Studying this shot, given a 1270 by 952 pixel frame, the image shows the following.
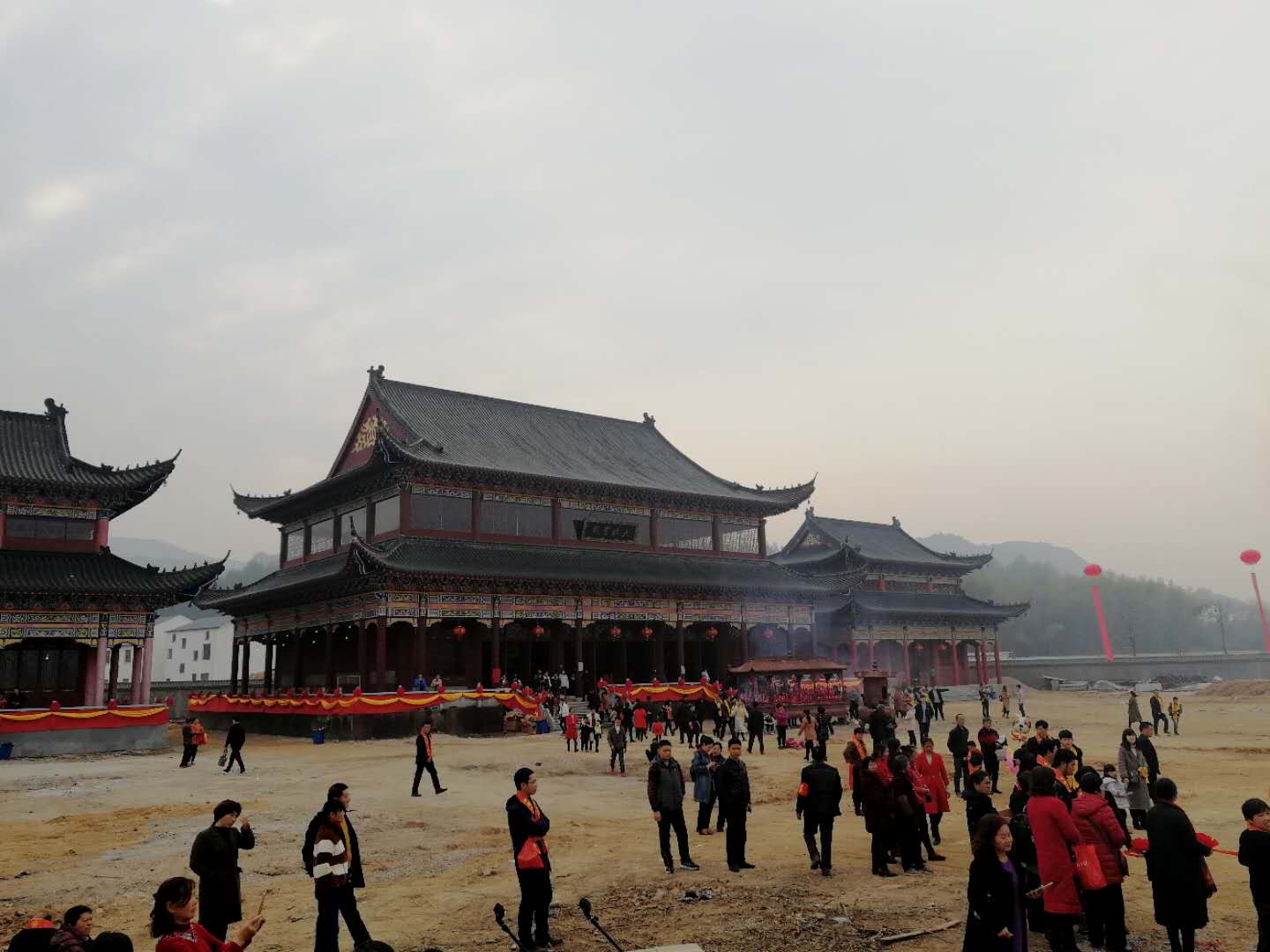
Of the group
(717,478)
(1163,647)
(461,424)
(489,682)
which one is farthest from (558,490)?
(1163,647)

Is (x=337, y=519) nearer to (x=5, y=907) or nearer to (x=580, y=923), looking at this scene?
(x=5, y=907)

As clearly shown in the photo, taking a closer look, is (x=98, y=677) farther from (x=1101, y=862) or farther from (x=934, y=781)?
(x=1101, y=862)

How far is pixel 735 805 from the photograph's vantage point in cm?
1227

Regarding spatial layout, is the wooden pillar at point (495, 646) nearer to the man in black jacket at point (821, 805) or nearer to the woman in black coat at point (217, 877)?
the man in black jacket at point (821, 805)

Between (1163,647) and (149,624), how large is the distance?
115438mm

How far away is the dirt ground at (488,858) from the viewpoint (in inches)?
392

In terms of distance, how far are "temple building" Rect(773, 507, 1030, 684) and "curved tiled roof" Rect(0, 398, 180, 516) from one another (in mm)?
34044

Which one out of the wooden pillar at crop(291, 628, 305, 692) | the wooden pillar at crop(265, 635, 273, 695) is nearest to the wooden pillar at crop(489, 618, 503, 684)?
the wooden pillar at crop(291, 628, 305, 692)

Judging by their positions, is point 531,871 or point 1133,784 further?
point 1133,784

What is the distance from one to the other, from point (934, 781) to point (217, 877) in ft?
30.2

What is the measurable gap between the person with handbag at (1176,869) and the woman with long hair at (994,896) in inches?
59.2

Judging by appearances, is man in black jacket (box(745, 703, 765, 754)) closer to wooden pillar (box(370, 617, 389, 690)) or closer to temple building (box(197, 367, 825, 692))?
temple building (box(197, 367, 825, 692))

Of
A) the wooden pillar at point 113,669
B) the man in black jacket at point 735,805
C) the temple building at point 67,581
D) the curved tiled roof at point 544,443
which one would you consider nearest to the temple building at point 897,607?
the curved tiled roof at point 544,443

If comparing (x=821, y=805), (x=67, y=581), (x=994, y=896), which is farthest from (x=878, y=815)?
(x=67, y=581)
